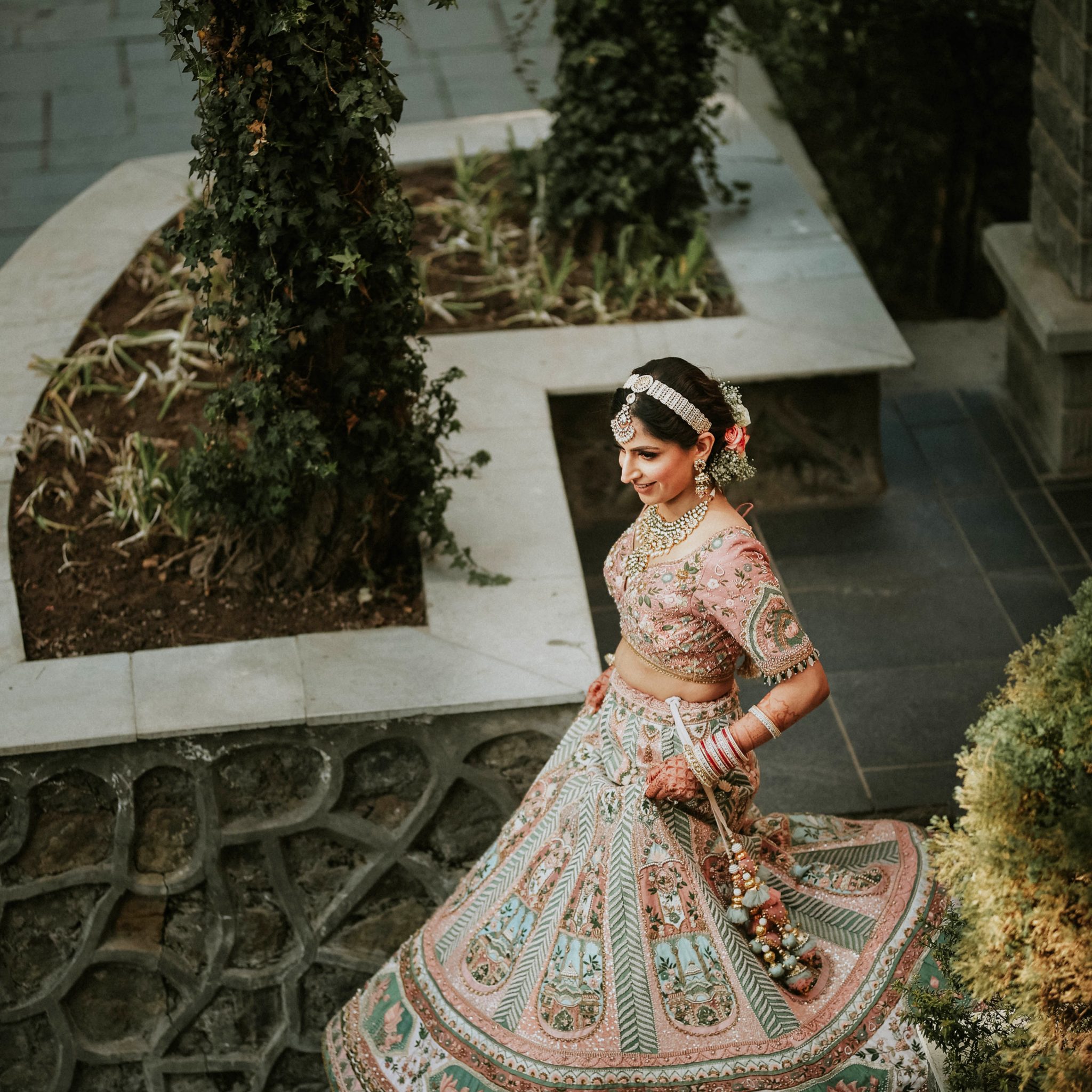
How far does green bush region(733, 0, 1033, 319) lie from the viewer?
668 cm

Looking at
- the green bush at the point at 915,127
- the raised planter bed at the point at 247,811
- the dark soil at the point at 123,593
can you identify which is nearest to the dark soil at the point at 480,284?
the dark soil at the point at 123,593

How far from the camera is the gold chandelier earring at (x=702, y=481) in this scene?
9.37 ft

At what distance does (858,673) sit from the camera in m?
4.57

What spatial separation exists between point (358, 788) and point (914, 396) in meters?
3.32

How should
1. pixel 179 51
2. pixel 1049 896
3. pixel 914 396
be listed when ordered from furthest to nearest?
pixel 914 396, pixel 179 51, pixel 1049 896

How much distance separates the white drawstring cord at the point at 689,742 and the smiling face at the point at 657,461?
0.43m

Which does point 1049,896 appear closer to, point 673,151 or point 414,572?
point 414,572

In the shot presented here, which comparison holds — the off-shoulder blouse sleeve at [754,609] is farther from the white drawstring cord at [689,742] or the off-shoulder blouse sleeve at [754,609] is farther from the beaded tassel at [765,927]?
the beaded tassel at [765,927]

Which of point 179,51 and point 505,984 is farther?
point 179,51

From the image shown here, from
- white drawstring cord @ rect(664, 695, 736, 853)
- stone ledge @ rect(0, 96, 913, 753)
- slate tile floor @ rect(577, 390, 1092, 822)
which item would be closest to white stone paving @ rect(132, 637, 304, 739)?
stone ledge @ rect(0, 96, 913, 753)

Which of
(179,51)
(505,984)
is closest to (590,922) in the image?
(505,984)

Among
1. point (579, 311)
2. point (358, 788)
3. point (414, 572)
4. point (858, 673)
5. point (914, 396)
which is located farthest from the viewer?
point (914, 396)

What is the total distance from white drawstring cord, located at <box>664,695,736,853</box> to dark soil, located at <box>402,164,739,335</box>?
8.65ft

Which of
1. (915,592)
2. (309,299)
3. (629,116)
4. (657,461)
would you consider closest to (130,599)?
(309,299)
